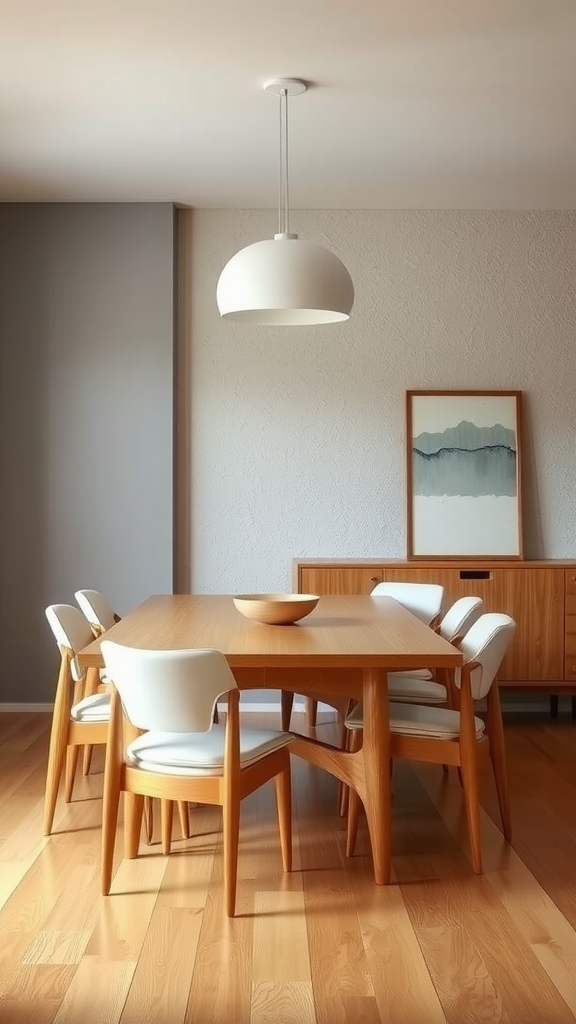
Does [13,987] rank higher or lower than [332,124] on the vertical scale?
lower

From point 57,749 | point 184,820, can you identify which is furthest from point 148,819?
point 57,749

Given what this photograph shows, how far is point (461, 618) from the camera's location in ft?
13.8

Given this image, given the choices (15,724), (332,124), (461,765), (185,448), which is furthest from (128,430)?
(461,765)

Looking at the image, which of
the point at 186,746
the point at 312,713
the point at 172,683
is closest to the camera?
the point at 172,683

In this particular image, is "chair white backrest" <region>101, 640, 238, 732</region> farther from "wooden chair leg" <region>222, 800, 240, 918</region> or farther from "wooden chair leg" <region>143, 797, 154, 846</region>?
"wooden chair leg" <region>143, 797, 154, 846</region>

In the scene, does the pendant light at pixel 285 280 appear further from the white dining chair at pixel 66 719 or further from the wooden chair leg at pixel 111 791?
the wooden chair leg at pixel 111 791

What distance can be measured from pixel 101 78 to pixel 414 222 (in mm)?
2470

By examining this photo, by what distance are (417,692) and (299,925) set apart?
1.46m

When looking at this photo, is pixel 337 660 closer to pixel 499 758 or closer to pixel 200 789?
pixel 200 789

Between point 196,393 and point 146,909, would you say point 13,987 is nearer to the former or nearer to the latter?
point 146,909

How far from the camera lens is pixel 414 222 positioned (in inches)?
243

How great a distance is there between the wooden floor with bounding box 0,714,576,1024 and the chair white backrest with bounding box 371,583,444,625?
91 centimetres

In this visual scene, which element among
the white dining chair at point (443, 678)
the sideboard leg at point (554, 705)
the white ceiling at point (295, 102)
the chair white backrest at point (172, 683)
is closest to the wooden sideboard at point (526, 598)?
the sideboard leg at point (554, 705)

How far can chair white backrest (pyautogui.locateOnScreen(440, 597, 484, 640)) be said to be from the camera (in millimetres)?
4152
